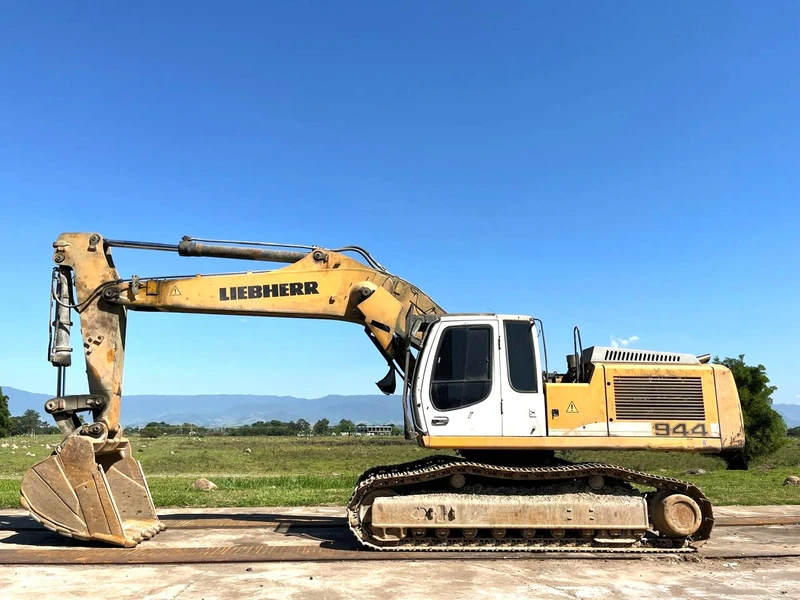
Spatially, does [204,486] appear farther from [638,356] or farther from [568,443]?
[638,356]

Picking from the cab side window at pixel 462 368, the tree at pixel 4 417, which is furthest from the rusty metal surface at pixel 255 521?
the tree at pixel 4 417

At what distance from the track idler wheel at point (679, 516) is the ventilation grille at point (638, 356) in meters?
1.91

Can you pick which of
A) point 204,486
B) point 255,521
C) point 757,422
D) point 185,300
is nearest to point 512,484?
point 255,521

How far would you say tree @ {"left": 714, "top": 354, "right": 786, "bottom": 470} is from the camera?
32.7 m

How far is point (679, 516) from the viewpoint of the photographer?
27.3ft

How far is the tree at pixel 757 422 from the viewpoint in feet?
107

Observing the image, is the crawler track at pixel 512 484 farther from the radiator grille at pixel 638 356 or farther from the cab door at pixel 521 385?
the radiator grille at pixel 638 356

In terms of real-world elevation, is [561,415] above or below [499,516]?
above

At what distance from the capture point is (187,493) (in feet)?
49.5

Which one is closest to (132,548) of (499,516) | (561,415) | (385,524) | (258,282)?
(385,524)

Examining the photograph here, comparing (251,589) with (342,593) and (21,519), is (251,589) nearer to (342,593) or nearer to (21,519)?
(342,593)

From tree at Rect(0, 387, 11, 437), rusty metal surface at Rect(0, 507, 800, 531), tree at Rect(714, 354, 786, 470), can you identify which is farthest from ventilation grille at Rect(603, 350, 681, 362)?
tree at Rect(0, 387, 11, 437)

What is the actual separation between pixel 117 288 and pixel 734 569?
899 centimetres

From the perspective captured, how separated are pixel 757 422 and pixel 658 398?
29213 millimetres
